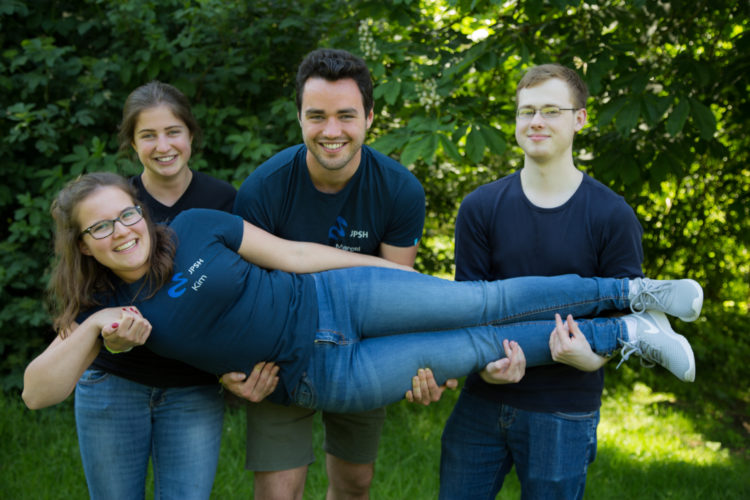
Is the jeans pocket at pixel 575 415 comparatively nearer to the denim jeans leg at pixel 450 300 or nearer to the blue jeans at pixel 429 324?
the blue jeans at pixel 429 324

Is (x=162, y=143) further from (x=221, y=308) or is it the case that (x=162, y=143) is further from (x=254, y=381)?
(x=254, y=381)

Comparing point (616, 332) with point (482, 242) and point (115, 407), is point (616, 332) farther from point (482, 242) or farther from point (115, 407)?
point (115, 407)

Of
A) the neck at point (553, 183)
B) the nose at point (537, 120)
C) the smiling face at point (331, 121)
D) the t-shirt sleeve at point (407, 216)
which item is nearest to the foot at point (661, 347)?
the neck at point (553, 183)

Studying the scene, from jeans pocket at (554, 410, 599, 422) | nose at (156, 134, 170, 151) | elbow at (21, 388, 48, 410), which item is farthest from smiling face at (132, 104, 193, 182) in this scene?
jeans pocket at (554, 410, 599, 422)

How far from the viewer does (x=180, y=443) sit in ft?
6.99

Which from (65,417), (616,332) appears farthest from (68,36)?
(616,332)

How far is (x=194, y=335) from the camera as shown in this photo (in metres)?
1.97

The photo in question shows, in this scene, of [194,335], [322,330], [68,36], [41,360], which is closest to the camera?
[41,360]

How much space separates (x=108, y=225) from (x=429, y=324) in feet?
3.51

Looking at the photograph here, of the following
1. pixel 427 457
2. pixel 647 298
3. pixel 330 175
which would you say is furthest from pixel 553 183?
pixel 427 457

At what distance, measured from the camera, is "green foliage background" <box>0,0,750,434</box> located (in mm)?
3221

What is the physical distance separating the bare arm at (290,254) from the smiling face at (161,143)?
1.18 ft

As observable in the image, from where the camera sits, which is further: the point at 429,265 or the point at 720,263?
the point at 720,263

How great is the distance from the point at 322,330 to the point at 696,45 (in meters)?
3.30
